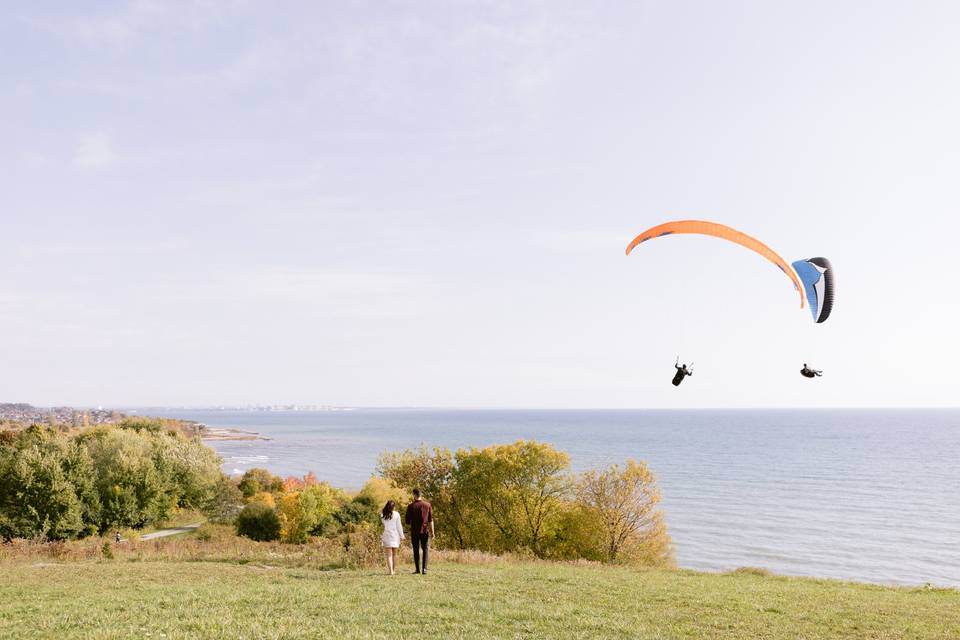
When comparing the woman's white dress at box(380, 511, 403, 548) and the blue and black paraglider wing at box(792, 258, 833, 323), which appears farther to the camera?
the blue and black paraglider wing at box(792, 258, 833, 323)

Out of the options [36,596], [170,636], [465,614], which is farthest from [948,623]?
[36,596]

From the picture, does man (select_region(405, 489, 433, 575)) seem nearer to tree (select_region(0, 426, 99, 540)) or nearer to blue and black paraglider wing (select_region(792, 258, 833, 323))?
blue and black paraglider wing (select_region(792, 258, 833, 323))

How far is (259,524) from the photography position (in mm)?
49844

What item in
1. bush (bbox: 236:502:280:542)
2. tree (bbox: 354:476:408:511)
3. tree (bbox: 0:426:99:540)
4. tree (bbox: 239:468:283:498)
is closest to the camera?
tree (bbox: 0:426:99:540)

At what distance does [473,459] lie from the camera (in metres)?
50.5

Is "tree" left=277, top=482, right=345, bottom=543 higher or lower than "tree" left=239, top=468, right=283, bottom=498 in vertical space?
higher

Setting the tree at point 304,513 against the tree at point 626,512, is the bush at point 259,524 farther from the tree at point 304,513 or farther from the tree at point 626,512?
the tree at point 626,512

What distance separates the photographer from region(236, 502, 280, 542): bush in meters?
49.1

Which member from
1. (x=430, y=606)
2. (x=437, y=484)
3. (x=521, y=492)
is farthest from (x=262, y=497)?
(x=430, y=606)

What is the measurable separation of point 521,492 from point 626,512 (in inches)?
348

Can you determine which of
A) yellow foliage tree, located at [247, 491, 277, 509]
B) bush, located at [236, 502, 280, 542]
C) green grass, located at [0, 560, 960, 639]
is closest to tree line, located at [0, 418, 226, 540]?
yellow foliage tree, located at [247, 491, 277, 509]

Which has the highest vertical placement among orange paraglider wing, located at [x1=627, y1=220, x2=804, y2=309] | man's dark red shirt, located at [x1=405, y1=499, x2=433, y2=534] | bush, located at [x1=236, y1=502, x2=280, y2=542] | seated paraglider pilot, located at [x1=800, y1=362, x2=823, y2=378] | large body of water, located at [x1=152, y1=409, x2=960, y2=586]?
orange paraglider wing, located at [x1=627, y1=220, x2=804, y2=309]

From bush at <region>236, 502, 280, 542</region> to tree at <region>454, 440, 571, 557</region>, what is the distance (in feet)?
51.5

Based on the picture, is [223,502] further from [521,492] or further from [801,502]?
[801,502]
